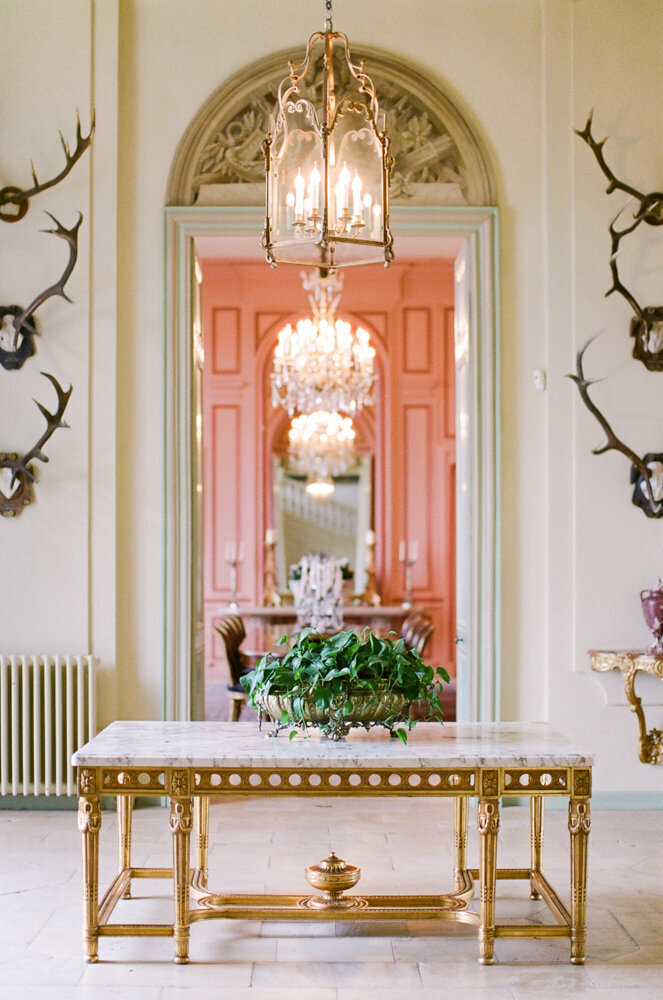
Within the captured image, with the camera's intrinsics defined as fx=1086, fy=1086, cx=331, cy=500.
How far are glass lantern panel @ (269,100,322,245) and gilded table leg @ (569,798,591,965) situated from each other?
83.7 inches

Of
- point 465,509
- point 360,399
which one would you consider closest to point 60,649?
point 465,509

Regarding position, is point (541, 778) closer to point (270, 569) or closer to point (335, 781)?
point (335, 781)

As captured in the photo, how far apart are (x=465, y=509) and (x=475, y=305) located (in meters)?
1.19

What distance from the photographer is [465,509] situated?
21.0 feet

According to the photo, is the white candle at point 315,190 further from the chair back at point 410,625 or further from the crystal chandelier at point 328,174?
the chair back at point 410,625

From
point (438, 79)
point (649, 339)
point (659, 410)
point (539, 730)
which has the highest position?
point (438, 79)

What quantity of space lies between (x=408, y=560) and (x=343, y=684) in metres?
6.56

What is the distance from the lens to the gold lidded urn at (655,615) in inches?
229

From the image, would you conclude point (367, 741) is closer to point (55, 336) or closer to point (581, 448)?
point (581, 448)

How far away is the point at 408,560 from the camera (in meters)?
10.3

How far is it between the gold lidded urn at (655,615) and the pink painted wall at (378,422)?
4.86m

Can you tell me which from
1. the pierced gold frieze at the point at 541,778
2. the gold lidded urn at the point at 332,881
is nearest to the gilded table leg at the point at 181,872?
the gold lidded urn at the point at 332,881

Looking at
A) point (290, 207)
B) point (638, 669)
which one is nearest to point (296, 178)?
point (290, 207)

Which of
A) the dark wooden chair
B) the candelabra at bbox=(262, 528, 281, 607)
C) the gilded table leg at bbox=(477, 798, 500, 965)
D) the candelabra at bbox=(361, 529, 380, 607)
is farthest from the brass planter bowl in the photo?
the candelabra at bbox=(262, 528, 281, 607)
